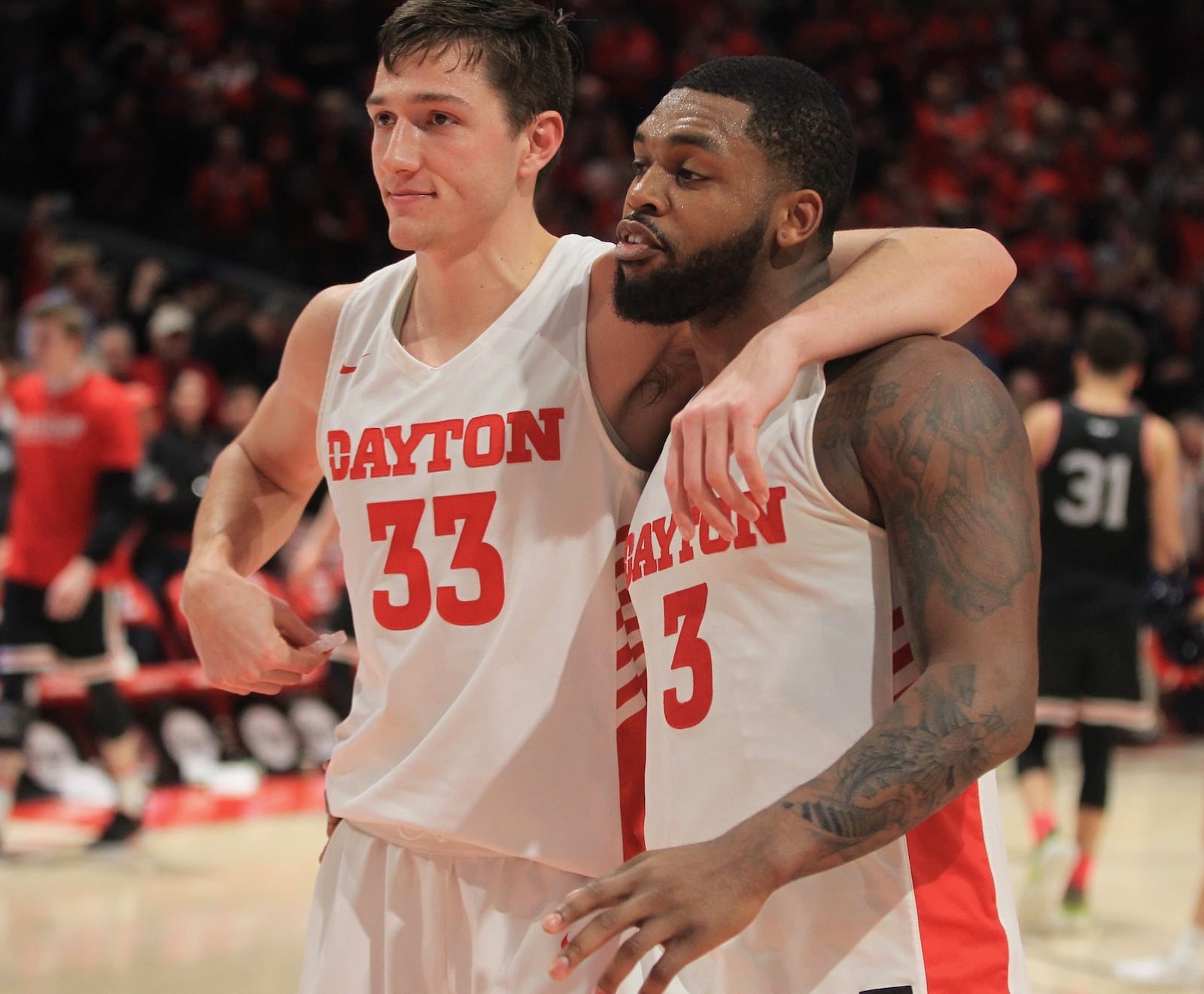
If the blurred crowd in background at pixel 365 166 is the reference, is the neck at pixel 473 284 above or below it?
below

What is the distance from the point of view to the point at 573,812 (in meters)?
2.52

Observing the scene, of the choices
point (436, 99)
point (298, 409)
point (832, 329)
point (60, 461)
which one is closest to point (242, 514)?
point (298, 409)

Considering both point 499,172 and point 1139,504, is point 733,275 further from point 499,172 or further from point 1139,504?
point 1139,504

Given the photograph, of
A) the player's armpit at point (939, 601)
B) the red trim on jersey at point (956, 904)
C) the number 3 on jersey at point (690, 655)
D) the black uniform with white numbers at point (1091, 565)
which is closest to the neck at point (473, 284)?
the number 3 on jersey at point (690, 655)

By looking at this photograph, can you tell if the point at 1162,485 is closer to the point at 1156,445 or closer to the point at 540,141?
the point at 1156,445

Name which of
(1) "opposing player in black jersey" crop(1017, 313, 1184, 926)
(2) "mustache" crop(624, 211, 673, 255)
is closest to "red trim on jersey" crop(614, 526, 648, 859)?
(2) "mustache" crop(624, 211, 673, 255)

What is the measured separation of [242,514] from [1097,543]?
15.0 feet

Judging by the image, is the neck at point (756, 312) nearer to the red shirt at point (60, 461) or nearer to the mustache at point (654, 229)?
the mustache at point (654, 229)

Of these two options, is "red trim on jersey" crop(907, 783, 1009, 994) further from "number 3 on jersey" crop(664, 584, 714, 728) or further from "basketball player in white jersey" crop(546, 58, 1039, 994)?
"number 3 on jersey" crop(664, 584, 714, 728)

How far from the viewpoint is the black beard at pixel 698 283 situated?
2166mm

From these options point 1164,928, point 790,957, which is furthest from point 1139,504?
point 790,957

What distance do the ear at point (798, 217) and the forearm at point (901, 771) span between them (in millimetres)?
668

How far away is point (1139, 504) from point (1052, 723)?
0.96m

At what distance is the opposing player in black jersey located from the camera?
6445 millimetres
